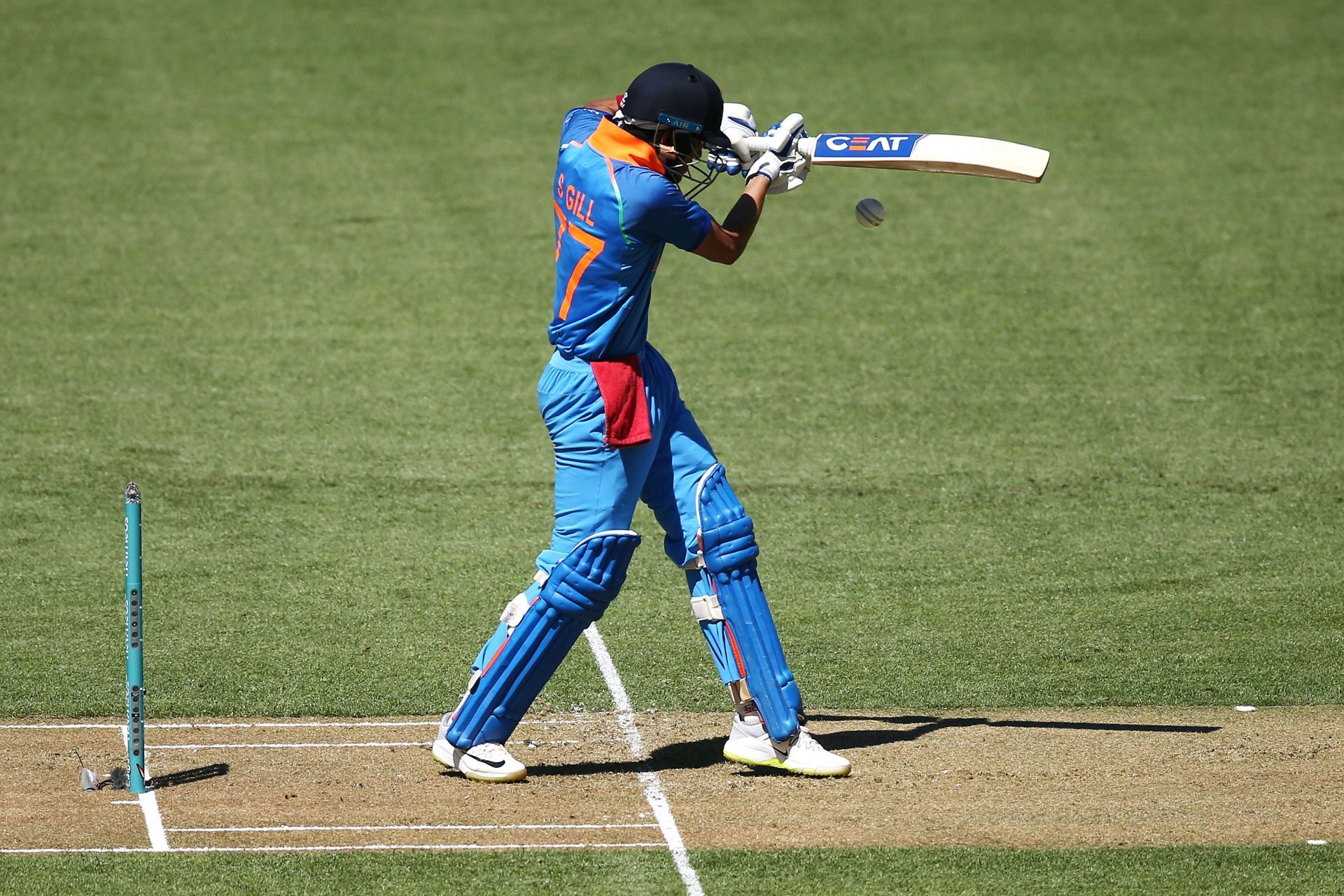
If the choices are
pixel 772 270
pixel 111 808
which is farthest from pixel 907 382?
pixel 111 808

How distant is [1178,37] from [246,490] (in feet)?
40.9

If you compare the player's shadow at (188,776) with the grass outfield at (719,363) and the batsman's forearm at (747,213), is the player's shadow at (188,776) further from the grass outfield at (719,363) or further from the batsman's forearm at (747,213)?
the batsman's forearm at (747,213)

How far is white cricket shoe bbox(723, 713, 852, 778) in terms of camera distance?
6137 mm

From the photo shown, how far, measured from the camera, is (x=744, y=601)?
6152 mm

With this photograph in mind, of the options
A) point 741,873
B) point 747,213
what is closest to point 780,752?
point 741,873

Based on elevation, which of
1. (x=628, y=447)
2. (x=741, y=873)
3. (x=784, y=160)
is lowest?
(x=741, y=873)

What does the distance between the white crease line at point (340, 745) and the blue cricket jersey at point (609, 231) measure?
162 cm

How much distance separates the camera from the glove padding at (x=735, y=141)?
20.6 ft

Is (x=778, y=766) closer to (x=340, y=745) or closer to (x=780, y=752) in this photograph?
(x=780, y=752)

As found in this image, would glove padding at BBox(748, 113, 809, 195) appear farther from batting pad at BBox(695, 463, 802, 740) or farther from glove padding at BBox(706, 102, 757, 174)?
batting pad at BBox(695, 463, 802, 740)

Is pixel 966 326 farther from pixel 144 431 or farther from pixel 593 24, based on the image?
pixel 593 24

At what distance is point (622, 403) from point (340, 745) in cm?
182

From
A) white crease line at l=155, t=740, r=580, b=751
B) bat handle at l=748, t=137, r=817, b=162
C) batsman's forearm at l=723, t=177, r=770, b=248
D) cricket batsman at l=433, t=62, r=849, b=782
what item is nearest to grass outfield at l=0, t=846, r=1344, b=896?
→ cricket batsman at l=433, t=62, r=849, b=782

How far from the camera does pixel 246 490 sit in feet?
32.8
